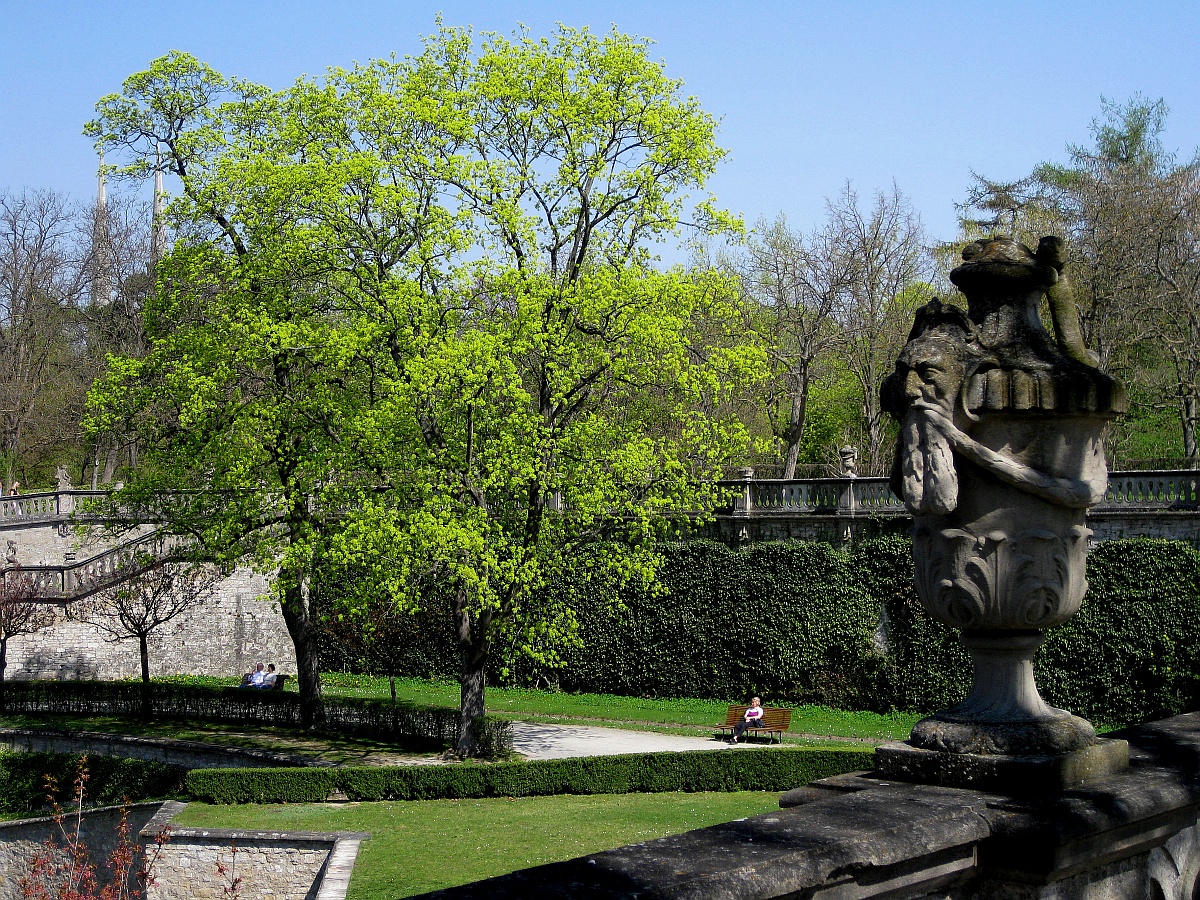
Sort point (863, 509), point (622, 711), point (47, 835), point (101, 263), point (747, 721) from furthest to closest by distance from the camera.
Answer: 1. point (101, 263)
2. point (622, 711)
3. point (863, 509)
4. point (747, 721)
5. point (47, 835)

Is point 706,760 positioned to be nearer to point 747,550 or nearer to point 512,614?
point 512,614

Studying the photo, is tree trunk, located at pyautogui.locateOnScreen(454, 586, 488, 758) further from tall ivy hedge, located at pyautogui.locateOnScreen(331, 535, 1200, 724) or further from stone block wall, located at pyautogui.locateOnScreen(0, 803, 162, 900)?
stone block wall, located at pyautogui.locateOnScreen(0, 803, 162, 900)

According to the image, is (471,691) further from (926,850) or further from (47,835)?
(926,850)

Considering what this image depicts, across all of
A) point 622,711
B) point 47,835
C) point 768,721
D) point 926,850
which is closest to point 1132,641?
point 768,721

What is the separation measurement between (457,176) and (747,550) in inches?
434

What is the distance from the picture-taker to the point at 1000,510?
4.53 meters

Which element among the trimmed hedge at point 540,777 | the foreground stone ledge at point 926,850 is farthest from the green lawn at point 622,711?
the foreground stone ledge at point 926,850

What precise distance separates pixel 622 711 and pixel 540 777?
847cm

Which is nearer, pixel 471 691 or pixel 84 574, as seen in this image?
pixel 471 691

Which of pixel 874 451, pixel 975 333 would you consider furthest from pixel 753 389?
pixel 975 333

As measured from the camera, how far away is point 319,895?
14.1 metres

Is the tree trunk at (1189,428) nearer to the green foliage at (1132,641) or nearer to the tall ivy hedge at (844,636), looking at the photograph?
the green foliage at (1132,641)

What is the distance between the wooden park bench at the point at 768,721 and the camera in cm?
2400

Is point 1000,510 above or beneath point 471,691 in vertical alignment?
above
